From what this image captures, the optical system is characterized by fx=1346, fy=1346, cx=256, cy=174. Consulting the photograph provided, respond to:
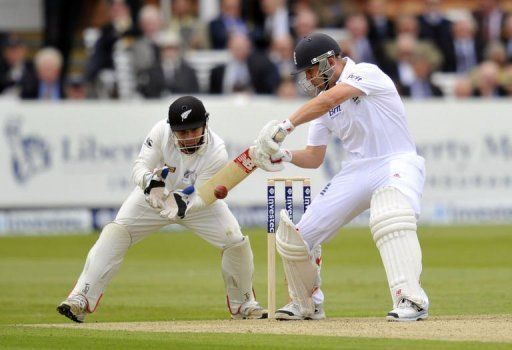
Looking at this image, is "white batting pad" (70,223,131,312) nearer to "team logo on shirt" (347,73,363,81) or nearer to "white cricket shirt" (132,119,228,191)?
"white cricket shirt" (132,119,228,191)

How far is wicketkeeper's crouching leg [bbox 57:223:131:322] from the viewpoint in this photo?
32.7 ft

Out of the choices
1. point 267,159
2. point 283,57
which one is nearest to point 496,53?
point 283,57

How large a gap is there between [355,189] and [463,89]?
491 inches

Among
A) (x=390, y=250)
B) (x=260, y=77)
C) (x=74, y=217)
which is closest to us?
(x=390, y=250)

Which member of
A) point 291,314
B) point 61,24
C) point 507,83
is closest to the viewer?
point 291,314

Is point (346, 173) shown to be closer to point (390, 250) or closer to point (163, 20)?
point (390, 250)

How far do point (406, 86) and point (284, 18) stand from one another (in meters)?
2.66

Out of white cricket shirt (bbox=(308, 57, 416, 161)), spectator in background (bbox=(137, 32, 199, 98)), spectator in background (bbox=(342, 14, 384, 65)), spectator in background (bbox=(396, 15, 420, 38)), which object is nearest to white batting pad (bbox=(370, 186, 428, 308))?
white cricket shirt (bbox=(308, 57, 416, 161))

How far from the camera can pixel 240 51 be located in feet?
67.9

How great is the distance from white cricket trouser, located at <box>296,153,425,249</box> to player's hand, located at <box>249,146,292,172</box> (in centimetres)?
48

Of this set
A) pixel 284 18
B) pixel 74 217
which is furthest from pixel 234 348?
pixel 284 18

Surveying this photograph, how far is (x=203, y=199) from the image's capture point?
31.9 feet

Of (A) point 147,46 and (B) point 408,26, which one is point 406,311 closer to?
(A) point 147,46

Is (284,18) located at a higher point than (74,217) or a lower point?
higher
